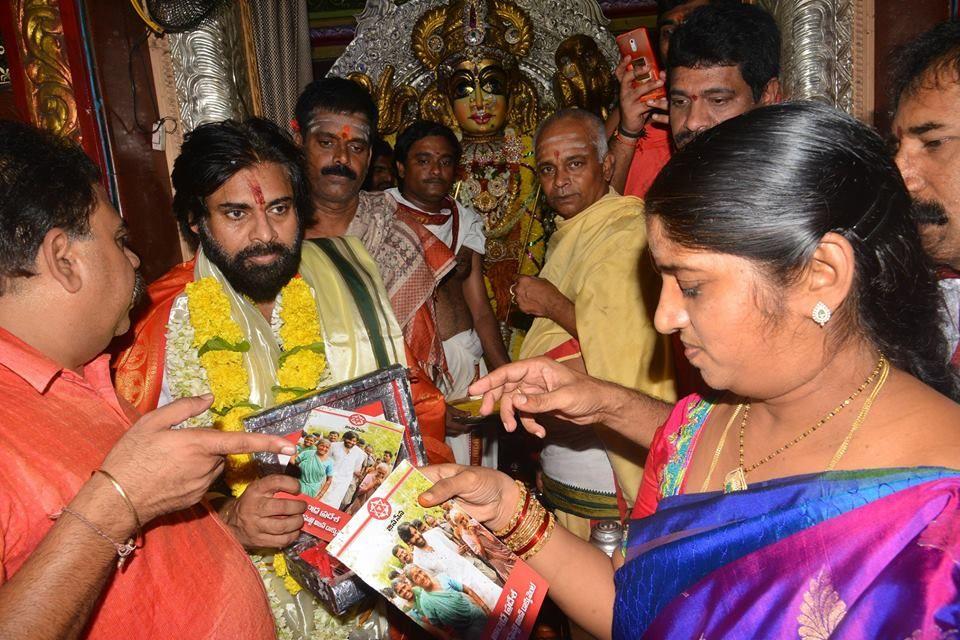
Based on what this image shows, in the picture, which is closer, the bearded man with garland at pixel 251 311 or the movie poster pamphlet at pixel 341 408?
the movie poster pamphlet at pixel 341 408

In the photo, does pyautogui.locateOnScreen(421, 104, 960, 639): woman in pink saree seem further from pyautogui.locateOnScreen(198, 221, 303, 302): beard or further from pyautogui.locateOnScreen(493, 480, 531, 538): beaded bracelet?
pyautogui.locateOnScreen(198, 221, 303, 302): beard

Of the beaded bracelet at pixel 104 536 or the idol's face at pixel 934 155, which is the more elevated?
the idol's face at pixel 934 155

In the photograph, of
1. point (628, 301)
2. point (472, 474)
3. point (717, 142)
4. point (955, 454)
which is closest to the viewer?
point (955, 454)

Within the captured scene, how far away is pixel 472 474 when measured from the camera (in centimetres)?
159

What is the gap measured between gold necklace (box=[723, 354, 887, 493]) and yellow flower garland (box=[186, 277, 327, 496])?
1.56 metres

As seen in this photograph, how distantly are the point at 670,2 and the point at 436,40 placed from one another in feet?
6.98

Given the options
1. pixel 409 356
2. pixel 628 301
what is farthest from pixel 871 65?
pixel 409 356

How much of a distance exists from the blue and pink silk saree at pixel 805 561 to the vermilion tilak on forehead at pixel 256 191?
6.14 ft

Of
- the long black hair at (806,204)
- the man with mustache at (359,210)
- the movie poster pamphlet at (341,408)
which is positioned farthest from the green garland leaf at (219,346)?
the long black hair at (806,204)

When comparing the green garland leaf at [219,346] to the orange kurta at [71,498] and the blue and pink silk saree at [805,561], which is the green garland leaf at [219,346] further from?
the blue and pink silk saree at [805,561]

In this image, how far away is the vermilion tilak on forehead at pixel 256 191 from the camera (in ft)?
8.55

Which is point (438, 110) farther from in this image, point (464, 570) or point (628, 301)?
point (464, 570)

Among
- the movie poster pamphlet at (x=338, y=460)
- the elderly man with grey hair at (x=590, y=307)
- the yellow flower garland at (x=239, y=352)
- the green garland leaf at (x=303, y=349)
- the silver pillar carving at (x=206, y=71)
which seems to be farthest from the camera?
the silver pillar carving at (x=206, y=71)

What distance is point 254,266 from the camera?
2604 millimetres
